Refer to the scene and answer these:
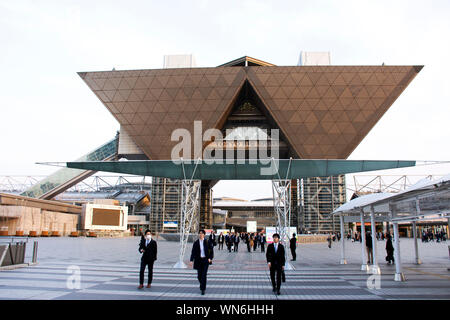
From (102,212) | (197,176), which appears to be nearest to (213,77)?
(197,176)

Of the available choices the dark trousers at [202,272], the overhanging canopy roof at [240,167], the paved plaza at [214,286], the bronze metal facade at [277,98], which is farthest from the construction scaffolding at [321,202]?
the dark trousers at [202,272]

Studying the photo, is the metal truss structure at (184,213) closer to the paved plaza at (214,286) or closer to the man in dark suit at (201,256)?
the paved plaza at (214,286)

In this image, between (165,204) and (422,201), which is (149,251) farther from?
(165,204)

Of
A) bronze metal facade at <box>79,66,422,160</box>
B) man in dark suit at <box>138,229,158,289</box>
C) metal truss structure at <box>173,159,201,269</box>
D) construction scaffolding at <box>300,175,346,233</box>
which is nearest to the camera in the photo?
man in dark suit at <box>138,229,158,289</box>

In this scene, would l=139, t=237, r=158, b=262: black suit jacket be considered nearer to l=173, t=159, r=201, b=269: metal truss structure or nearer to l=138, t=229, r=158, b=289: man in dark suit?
l=138, t=229, r=158, b=289: man in dark suit

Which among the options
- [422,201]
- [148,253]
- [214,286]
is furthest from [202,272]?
[422,201]

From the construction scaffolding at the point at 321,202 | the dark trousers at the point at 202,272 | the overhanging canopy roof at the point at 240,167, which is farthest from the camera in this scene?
the construction scaffolding at the point at 321,202

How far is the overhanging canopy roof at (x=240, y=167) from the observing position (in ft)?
45.1

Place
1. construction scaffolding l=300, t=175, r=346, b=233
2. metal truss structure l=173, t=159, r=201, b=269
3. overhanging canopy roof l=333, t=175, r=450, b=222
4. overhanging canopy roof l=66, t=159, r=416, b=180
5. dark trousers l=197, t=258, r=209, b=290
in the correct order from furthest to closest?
1. construction scaffolding l=300, t=175, r=346, b=233
2. metal truss structure l=173, t=159, r=201, b=269
3. overhanging canopy roof l=66, t=159, r=416, b=180
4. dark trousers l=197, t=258, r=209, b=290
5. overhanging canopy roof l=333, t=175, r=450, b=222

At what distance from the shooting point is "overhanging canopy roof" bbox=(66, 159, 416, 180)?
45.1 feet

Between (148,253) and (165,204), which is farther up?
(165,204)

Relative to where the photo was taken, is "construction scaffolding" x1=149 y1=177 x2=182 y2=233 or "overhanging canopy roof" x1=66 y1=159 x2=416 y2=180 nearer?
"overhanging canopy roof" x1=66 y1=159 x2=416 y2=180

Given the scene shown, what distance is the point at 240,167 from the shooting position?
14.9 metres

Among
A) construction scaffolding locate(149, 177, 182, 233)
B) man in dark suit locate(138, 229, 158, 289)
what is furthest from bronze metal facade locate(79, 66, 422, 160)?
man in dark suit locate(138, 229, 158, 289)
